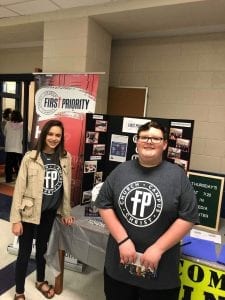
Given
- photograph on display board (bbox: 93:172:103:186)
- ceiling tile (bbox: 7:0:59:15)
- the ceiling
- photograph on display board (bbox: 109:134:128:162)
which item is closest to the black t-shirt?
photograph on display board (bbox: 93:172:103:186)

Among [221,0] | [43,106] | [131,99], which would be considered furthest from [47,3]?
[221,0]

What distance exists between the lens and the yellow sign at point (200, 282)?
1.45 m

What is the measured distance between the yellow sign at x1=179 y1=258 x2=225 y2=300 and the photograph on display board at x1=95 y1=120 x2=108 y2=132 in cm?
126

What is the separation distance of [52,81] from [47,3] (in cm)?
84

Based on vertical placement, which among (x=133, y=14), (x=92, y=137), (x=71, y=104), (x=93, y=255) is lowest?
(x=93, y=255)

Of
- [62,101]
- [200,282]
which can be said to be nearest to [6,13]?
[62,101]

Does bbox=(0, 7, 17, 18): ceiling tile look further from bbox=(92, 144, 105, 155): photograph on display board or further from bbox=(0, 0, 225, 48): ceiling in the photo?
bbox=(92, 144, 105, 155): photograph on display board

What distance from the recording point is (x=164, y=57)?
3404 mm

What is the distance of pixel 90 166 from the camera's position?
7.50ft

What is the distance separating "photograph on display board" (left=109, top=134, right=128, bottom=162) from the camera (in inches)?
88.7

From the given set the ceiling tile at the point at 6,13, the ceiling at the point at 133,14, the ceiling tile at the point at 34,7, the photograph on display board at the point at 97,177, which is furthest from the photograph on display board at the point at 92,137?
the ceiling tile at the point at 6,13

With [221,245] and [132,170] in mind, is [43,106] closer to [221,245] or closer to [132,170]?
[132,170]

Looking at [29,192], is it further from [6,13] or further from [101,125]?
[6,13]

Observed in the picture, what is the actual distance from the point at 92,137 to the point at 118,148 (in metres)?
0.25
